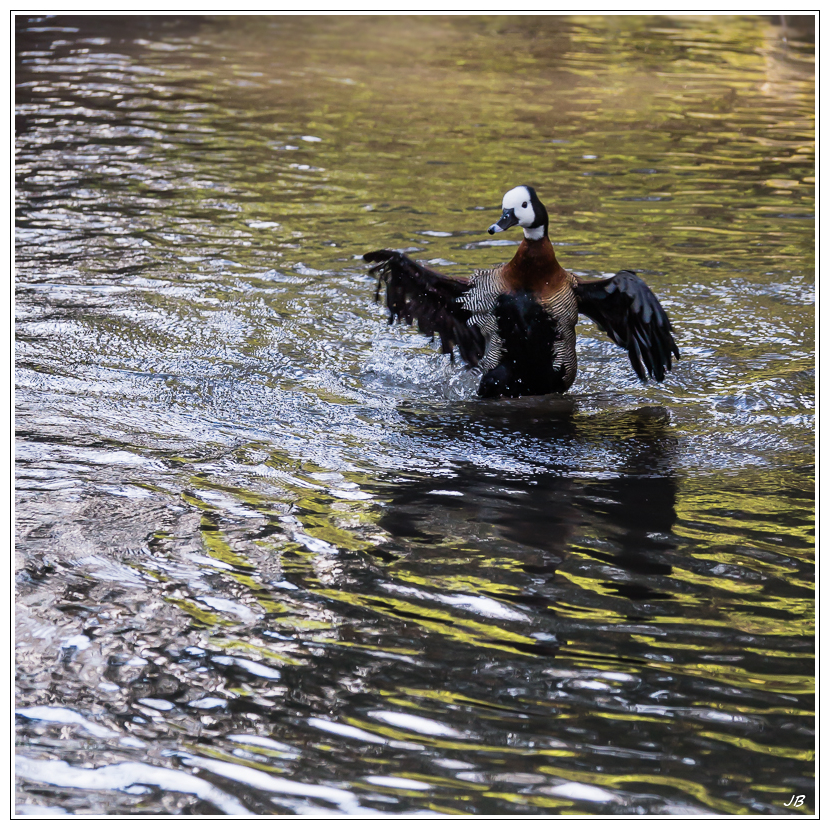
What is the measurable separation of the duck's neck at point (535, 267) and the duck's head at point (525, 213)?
58 millimetres

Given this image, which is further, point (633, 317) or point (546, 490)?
point (633, 317)

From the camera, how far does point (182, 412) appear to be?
21.2 ft

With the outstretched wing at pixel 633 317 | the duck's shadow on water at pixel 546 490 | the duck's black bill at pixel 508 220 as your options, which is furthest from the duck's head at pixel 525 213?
the duck's shadow on water at pixel 546 490

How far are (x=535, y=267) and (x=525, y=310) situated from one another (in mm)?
262

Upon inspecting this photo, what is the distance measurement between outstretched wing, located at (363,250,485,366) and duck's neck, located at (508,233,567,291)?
346mm

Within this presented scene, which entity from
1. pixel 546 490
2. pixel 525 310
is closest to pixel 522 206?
pixel 525 310

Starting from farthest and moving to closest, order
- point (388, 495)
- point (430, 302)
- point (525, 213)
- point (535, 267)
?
point (430, 302) < point (535, 267) < point (525, 213) < point (388, 495)

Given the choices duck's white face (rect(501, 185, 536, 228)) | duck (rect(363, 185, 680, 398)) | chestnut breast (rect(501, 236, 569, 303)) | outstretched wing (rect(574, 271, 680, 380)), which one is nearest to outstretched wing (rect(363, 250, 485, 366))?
duck (rect(363, 185, 680, 398))

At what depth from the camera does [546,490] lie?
557 centimetres

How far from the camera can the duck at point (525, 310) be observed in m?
6.44

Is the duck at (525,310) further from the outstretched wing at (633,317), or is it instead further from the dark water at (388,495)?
the dark water at (388,495)

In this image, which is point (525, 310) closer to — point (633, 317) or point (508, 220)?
point (508, 220)

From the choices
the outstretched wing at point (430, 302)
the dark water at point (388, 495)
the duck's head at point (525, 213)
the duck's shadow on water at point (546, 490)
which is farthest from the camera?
the outstretched wing at point (430, 302)

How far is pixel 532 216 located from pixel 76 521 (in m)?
3.03
